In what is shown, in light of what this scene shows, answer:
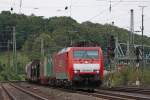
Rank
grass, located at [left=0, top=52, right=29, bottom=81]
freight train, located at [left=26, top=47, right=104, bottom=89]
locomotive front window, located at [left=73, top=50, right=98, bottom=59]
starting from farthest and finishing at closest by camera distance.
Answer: grass, located at [left=0, top=52, right=29, bottom=81] < locomotive front window, located at [left=73, top=50, right=98, bottom=59] < freight train, located at [left=26, top=47, right=104, bottom=89]

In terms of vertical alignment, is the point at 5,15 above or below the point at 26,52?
above

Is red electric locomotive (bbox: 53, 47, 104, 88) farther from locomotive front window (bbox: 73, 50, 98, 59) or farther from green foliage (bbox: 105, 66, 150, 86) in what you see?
green foliage (bbox: 105, 66, 150, 86)

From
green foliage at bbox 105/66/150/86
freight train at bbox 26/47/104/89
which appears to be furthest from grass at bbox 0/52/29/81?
freight train at bbox 26/47/104/89

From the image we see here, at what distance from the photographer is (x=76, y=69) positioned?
116 feet

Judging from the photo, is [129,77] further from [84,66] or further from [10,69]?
[10,69]

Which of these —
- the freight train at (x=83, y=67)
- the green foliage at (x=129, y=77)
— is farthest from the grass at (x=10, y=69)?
the freight train at (x=83, y=67)

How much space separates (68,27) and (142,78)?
3087cm

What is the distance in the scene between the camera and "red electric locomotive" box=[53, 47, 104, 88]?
3503 centimetres

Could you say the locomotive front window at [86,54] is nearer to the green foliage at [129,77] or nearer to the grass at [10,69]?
the green foliage at [129,77]

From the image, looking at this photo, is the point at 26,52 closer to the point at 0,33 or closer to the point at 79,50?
the point at 0,33

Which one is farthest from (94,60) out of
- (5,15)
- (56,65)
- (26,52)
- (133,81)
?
(26,52)

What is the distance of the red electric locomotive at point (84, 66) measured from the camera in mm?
35031

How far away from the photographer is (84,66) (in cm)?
3525

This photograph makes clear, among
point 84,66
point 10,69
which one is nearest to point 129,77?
point 84,66
